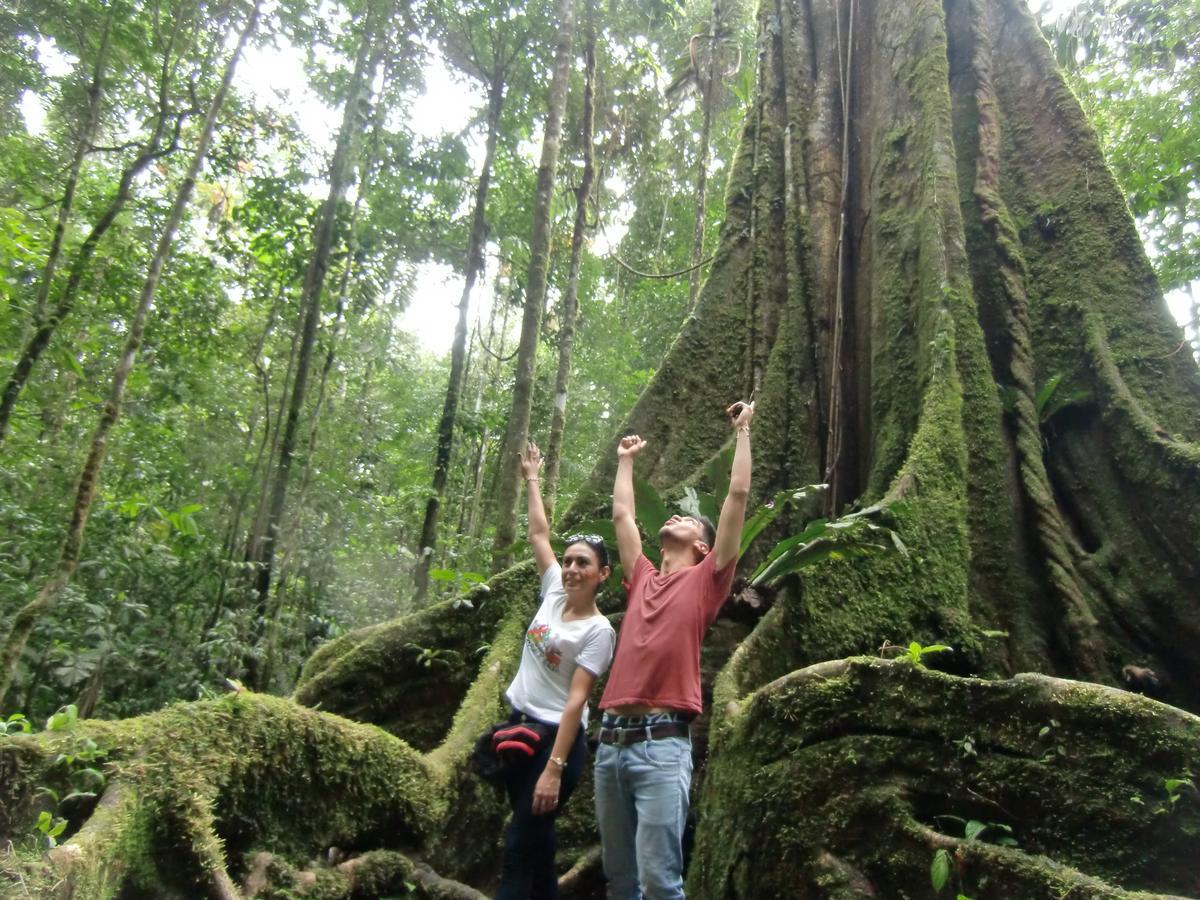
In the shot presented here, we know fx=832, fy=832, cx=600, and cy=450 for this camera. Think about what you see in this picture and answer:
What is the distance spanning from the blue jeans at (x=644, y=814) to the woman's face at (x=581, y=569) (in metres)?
Result: 0.62

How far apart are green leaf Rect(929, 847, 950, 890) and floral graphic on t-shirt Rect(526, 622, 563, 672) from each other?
147cm

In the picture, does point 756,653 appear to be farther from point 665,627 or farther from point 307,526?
point 307,526

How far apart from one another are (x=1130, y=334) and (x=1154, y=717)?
3239mm

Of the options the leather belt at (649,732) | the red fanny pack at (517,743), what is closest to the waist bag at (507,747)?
the red fanny pack at (517,743)

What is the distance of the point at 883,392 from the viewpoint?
5242mm

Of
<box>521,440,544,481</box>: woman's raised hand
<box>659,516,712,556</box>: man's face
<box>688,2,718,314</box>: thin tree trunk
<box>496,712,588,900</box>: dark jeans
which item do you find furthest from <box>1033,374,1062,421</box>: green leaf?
<box>688,2,718,314</box>: thin tree trunk

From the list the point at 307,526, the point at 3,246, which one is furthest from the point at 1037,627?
the point at 307,526

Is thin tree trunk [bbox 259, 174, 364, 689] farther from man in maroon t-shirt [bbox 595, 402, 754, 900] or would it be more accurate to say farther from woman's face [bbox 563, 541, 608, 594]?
man in maroon t-shirt [bbox 595, 402, 754, 900]

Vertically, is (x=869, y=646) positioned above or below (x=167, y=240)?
below

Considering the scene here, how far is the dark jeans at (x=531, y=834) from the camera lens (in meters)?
3.13

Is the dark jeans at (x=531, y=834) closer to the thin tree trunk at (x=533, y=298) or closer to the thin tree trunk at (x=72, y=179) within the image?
the thin tree trunk at (x=533, y=298)

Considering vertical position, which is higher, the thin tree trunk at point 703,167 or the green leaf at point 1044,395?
the thin tree trunk at point 703,167

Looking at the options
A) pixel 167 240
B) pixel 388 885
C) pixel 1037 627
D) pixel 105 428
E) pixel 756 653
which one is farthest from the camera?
pixel 167 240

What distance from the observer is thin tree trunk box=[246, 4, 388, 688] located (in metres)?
9.05
